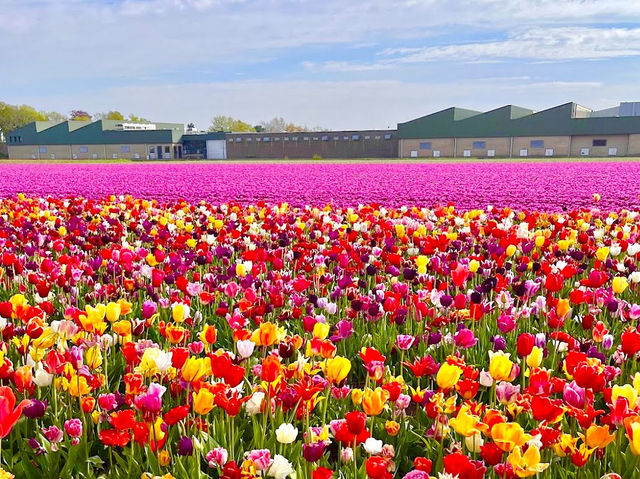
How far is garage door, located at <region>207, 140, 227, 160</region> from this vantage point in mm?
80938

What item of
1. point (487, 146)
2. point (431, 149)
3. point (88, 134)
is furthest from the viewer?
point (88, 134)

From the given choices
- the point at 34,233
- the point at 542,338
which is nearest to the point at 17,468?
the point at 542,338

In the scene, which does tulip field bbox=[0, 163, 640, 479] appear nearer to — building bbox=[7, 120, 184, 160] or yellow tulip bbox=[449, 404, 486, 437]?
yellow tulip bbox=[449, 404, 486, 437]

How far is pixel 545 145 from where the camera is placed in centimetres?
6769

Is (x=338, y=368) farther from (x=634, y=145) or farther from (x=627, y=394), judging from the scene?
(x=634, y=145)

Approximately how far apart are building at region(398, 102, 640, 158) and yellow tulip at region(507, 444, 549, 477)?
2739 inches

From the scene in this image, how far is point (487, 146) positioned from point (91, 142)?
50211 mm

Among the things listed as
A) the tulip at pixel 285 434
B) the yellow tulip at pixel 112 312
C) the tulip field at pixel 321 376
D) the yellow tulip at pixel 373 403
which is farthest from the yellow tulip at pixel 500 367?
the yellow tulip at pixel 112 312

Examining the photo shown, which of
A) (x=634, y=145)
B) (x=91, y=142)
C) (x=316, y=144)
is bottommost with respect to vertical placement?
(x=634, y=145)

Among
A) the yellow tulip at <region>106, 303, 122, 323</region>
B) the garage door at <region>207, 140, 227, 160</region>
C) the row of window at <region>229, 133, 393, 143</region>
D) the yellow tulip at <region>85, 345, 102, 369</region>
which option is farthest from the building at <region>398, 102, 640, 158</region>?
the yellow tulip at <region>85, 345, 102, 369</region>

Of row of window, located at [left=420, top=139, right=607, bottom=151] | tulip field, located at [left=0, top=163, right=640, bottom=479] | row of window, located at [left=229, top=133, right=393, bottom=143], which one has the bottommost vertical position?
tulip field, located at [left=0, top=163, right=640, bottom=479]

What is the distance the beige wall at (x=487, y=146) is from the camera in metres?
69.0

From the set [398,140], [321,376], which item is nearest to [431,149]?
[398,140]

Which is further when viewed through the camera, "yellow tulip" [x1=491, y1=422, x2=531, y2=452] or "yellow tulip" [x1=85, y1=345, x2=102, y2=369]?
"yellow tulip" [x1=85, y1=345, x2=102, y2=369]
